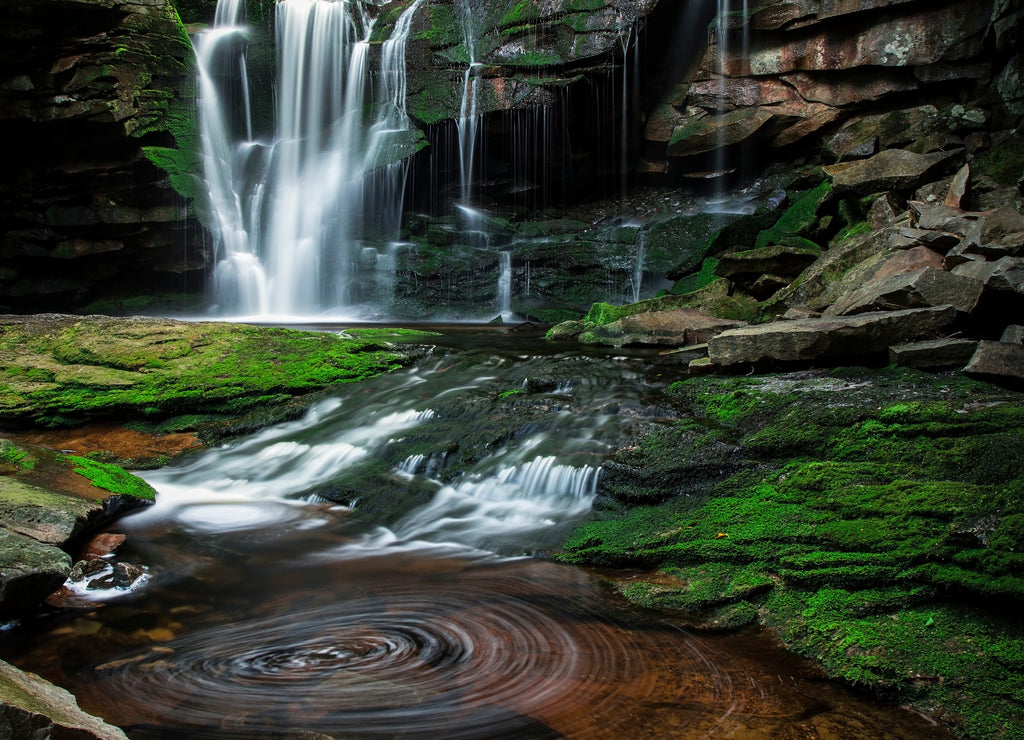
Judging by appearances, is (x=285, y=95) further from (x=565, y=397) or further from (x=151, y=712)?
(x=151, y=712)

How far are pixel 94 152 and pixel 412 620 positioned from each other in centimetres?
1809

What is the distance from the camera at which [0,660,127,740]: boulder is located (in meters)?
1.78

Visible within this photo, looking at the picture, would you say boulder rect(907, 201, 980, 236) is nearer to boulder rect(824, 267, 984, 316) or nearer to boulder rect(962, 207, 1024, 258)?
boulder rect(962, 207, 1024, 258)

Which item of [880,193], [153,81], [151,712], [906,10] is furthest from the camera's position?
[153,81]

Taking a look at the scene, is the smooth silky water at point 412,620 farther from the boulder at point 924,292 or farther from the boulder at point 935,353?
the boulder at point 924,292

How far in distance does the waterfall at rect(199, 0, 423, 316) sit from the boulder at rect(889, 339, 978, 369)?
14.8 m

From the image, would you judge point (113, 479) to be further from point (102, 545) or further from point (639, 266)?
point (639, 266)

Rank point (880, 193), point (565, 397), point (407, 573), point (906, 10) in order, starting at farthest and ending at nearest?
point (906, 10), point (880, 193), point (565, 397), point (407, 573)

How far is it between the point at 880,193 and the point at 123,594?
36.6ft

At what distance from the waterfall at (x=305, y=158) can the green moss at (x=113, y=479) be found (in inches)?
505

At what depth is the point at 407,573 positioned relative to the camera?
→ 4422 mm

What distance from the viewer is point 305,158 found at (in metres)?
20.2

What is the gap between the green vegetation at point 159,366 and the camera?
775 centimetres

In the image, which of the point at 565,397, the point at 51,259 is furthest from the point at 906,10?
the point at 51,259
